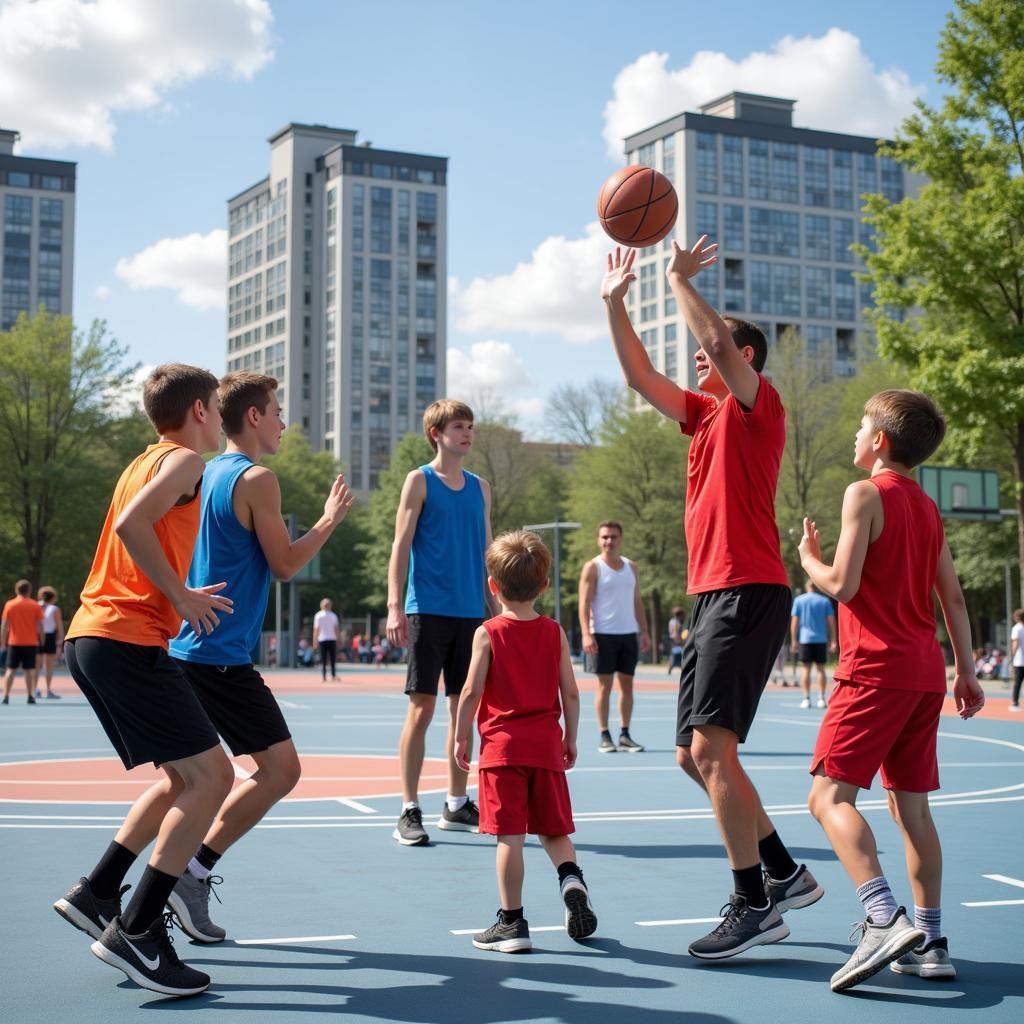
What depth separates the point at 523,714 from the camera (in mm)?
5566

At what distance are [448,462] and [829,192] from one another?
113802mm

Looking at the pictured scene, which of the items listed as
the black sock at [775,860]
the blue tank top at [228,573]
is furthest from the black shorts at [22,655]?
the black sock at [775,860]

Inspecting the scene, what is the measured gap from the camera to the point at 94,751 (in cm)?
1345

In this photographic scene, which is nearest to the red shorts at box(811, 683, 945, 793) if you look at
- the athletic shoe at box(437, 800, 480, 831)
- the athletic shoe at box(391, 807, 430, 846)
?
the athletic shoe at box(391, 807, 430, 846)

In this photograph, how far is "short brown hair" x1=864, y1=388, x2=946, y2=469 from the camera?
503 cm

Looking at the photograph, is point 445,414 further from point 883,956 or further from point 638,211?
point 883,956

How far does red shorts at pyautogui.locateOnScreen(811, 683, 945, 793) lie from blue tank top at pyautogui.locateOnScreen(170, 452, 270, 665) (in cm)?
231

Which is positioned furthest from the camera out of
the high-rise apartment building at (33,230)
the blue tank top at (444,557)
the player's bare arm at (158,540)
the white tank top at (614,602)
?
the high-rise apartment building at (33,230)

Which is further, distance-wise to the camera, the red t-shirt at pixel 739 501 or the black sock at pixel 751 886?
the red t-shirt at pixel 739 501

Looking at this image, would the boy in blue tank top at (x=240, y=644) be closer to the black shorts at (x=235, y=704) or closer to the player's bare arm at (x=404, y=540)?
the black shorts at (x=235, y=704)

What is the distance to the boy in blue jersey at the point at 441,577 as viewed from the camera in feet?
26.3

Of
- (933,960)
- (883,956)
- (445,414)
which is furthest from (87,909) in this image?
(445,414)

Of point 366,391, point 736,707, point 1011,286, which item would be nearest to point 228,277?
point 366,391

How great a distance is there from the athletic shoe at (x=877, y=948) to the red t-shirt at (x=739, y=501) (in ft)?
4.36
